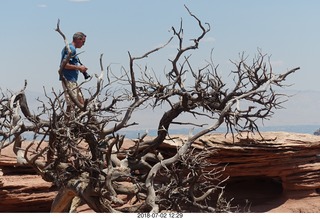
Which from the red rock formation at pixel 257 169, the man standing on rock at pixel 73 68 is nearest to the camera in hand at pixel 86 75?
the man standing on rock at pixel 73 68

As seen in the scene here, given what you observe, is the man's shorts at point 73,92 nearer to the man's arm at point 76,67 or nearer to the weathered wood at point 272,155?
the man's arm at point 76,67

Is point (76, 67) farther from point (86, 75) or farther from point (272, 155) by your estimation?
point (272, 155)

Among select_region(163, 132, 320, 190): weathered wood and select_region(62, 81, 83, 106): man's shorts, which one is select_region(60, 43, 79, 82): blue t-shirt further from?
select_region(163, 132, 320, 190): weathered wood

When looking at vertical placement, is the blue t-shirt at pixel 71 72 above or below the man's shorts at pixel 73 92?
above

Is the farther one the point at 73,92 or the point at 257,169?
the point at 257,169

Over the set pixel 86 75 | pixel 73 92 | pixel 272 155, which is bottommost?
pixel 272 155

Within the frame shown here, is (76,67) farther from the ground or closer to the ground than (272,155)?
farther from the ground

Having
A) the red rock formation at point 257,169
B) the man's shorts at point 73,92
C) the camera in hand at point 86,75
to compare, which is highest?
the camera in hand at point 86,75

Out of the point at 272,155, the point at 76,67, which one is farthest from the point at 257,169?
the point at 76,67

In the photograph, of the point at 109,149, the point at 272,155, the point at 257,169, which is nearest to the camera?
the point at 109,149

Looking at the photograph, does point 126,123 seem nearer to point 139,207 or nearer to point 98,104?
point 98,104

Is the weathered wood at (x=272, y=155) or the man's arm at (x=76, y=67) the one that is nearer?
the man's arm at (x=76, y=67)

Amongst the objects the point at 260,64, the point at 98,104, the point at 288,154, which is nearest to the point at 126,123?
the point at 98,104

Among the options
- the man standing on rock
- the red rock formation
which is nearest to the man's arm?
the man standing on rock
